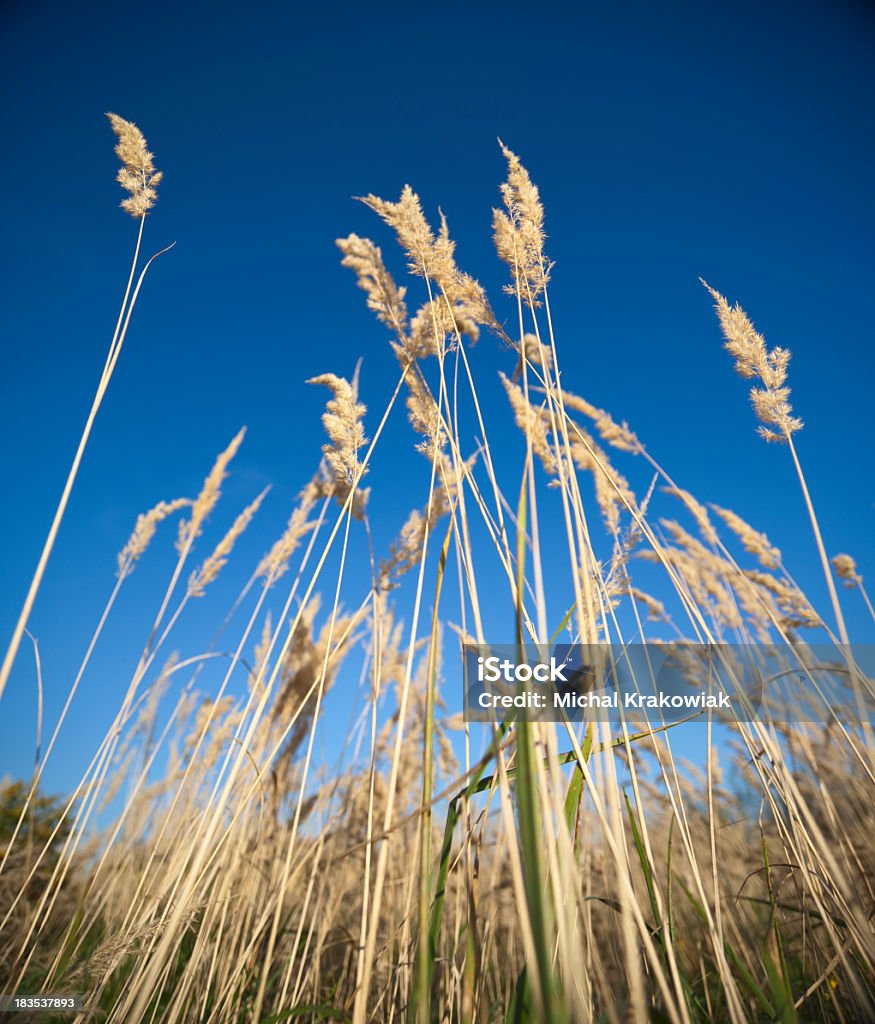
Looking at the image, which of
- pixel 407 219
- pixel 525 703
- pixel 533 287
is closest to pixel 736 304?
pixel 533 287

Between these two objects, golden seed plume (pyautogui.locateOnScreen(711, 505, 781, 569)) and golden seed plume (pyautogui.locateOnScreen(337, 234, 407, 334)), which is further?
golden seed plume (pyautogui.locateOnScreen(711, 505, 781, 569))

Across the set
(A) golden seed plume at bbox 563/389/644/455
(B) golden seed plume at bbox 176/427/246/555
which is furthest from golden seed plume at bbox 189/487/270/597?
(A) golden seed plume at bbox 563/389/644/455

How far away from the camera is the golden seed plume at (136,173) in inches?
57.5

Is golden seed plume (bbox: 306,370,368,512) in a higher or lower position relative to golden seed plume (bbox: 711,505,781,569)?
lower

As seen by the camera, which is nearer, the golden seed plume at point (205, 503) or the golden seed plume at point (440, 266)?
the golden seed plume at point (440, 266)

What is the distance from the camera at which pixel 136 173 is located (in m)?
1.48

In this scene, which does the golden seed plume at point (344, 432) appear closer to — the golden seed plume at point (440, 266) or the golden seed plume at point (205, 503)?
the golden seed plume at point (440, 266)

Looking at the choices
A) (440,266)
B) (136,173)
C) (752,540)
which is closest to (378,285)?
(440,266)

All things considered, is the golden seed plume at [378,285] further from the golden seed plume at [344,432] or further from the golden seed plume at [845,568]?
the golden seed plume at [845,568]

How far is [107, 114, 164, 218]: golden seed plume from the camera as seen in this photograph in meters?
1.46

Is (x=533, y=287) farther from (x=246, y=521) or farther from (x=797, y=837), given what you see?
(x=246, y=521)

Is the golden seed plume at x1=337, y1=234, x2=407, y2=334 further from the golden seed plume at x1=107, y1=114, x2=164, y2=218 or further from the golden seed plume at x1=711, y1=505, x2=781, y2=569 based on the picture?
the golden seed plume at x1=711, y1=505, x2=781, y2=569

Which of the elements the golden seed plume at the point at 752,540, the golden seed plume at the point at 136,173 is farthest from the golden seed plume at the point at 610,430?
the golden seed plume at the point at 136,173

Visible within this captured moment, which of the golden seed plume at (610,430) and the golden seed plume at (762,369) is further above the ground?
the golden seed plume at (610,430)
